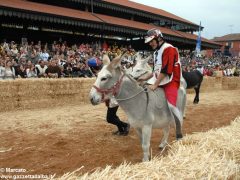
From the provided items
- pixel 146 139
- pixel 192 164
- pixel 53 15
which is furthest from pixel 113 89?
pixel 53 15

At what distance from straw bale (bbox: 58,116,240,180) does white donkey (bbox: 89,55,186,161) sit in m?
1.23

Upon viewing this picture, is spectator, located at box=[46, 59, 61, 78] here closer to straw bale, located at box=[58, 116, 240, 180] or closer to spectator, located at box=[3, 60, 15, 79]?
spectator, located at box=[3, 60, 15, 79]

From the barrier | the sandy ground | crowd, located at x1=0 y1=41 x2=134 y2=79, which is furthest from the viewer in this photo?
crowd, located at x1=0 y1=41 x2=134 y2=79

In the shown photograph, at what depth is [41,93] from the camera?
14.0 meters

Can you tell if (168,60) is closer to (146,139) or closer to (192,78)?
(146,139)

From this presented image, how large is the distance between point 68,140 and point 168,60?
356 cm

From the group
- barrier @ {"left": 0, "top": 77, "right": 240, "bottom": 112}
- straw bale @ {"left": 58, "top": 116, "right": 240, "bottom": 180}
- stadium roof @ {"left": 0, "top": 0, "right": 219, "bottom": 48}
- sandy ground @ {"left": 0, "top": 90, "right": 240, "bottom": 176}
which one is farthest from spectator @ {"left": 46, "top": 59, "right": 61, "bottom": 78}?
straw bale @ {"left": 58, "top": 116, "right": 240, "bottom": 180}

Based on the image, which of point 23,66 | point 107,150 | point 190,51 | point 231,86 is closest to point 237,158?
point 107,150

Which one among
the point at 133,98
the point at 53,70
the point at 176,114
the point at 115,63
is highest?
the point at 115,63

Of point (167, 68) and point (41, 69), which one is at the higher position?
point (167, 68)

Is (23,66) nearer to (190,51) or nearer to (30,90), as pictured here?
(30,90)

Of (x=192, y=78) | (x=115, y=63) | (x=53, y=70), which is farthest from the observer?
(x=53, y=70)

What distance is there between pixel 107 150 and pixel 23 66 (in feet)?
32.9

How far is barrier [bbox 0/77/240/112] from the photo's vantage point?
12.9 metres
